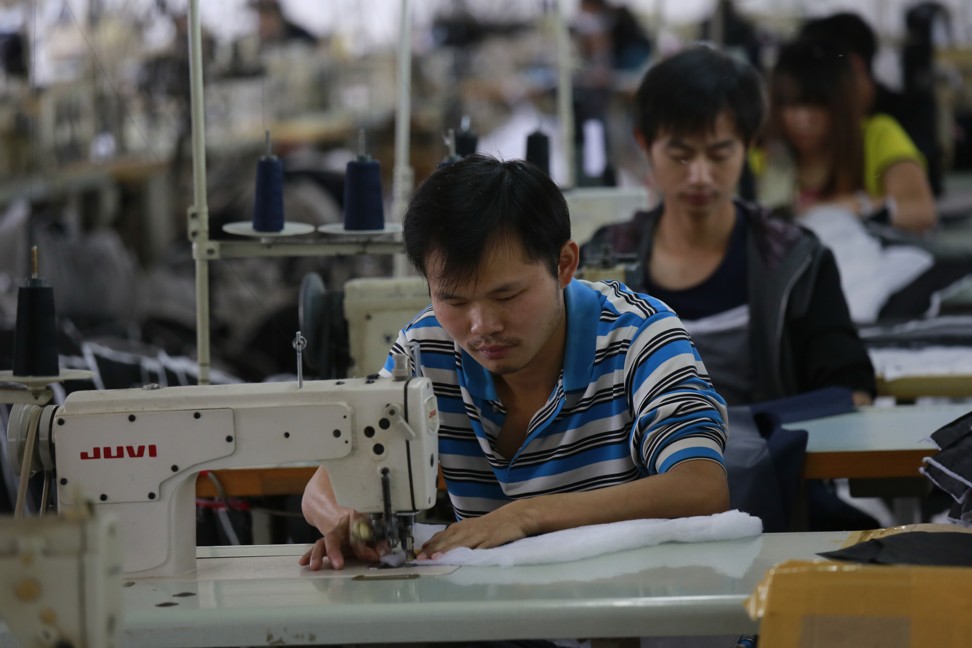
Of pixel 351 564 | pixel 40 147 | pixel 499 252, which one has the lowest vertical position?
pixel 351 564

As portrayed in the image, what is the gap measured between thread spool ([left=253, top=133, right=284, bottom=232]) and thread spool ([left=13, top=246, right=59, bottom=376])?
72 centimetres

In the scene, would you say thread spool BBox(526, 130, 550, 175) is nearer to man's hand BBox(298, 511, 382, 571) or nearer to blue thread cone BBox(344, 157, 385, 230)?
blue thread cone BBox(344, 157, 385, 230)

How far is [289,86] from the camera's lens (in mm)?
7312

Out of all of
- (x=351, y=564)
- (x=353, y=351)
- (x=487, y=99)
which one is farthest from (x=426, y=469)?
(x=487, y=99)

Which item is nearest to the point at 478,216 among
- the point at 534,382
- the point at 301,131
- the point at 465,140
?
the point at 534,382

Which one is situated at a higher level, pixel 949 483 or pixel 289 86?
pixel 289 86

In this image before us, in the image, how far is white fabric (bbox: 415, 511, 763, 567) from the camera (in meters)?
1.66

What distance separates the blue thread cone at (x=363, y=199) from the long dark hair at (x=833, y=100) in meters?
2.84

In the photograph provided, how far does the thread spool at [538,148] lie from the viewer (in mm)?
3104

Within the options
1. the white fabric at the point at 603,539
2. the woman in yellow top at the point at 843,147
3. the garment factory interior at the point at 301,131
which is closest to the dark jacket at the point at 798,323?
the garment factory interior at the point at 301,131

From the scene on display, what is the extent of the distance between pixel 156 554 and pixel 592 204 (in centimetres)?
220

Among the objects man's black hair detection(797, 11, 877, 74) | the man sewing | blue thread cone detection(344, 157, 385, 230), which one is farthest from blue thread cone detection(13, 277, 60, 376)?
man's black hair detection(797, 11, 877, 74)

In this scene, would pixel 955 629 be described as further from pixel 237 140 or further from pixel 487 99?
pixel 487 99

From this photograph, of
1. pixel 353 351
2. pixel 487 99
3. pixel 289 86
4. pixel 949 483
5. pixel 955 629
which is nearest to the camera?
pixel 955 629
